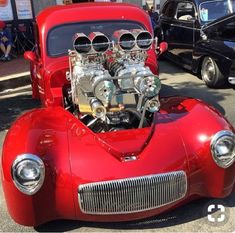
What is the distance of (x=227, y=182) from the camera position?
12.0 ft

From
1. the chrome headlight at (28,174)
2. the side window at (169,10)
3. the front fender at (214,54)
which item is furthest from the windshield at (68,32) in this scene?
the side window at (169,10)

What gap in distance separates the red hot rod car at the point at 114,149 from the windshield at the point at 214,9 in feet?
15.5

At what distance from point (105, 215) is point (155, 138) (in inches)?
30.0

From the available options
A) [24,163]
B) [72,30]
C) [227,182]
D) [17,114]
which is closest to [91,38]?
[72,30]

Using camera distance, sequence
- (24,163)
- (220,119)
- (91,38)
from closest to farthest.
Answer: (24,163), (220,119), (91,38)

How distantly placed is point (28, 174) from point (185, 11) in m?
7.07

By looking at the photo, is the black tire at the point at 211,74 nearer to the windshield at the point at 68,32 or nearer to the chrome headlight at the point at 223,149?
the windshield at the point at 68,32

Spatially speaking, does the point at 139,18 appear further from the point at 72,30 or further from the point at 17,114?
the point at 17,114

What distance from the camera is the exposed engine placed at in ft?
12.4

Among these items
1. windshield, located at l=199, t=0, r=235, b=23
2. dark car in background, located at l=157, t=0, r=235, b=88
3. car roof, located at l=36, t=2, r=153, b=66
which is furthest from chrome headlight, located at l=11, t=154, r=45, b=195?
windshield, located at l=199, t=0, r=235, b=23

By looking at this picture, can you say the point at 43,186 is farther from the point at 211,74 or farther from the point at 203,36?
the point at 203,36

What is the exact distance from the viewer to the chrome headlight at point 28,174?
10.7 feet

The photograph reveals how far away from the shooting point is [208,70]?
8.06m

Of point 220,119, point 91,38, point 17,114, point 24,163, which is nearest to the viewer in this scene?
point 24,163
